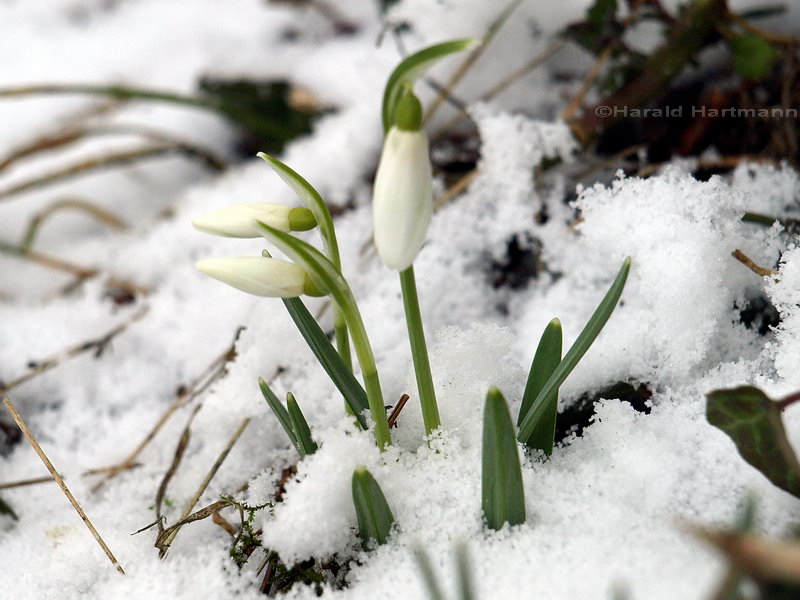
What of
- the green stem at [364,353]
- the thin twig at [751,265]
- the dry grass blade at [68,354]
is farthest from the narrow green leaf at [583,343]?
the dry grass blade at [68,354]

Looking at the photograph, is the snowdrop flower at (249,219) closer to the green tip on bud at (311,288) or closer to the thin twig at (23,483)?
the green tip on bud at (311,288)

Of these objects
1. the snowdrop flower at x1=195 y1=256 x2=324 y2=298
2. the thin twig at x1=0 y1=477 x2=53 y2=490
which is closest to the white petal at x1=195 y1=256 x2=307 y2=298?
the snowdrop flower at x1=195 y1=256 x2=324 y2=298

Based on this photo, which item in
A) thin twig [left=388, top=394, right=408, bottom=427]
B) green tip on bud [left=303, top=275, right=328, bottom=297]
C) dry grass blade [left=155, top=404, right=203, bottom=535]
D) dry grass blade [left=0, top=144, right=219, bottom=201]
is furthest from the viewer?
dry grass blade [left=0, top=144, right=219, bottom=201]

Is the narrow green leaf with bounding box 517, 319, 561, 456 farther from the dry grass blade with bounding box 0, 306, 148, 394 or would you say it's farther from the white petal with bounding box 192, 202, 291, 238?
the dry grass blade with bounding box 0, 306, 148, 394

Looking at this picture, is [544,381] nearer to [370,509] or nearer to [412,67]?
[370,509]

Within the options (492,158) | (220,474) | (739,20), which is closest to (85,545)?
(220,474)
